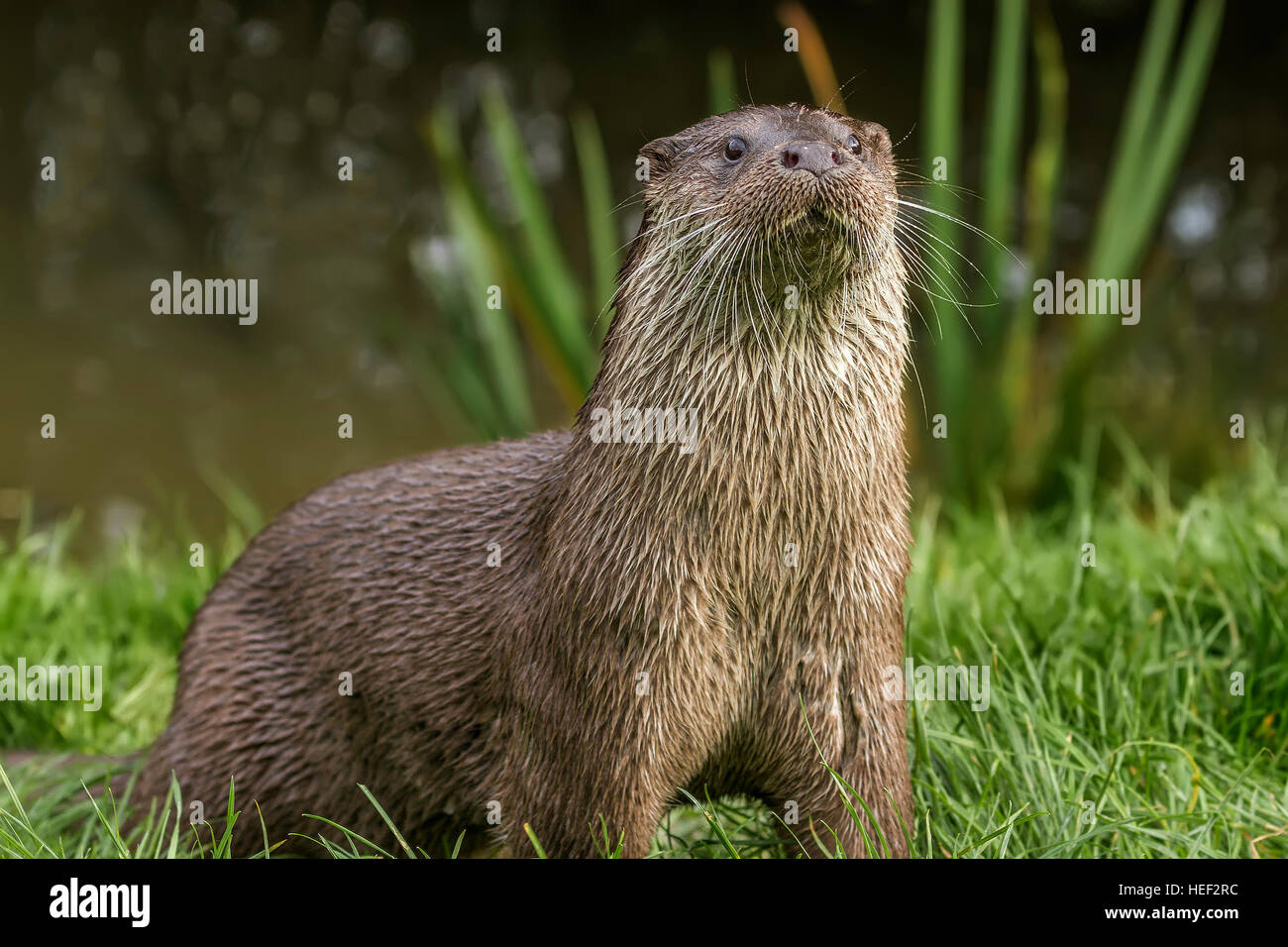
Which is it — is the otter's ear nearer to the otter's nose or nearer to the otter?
the otter

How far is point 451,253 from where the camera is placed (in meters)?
5.16

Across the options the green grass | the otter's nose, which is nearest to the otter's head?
the otter's nose

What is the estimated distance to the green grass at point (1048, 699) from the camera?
1957 millimetres

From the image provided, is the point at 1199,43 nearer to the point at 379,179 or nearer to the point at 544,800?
the point at 544,800

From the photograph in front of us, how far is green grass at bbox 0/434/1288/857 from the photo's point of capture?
196 centimetres

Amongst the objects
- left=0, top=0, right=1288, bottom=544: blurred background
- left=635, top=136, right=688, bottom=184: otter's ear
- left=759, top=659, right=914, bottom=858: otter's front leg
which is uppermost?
left=0, top=0, right=1288, bottom=544: blurred background

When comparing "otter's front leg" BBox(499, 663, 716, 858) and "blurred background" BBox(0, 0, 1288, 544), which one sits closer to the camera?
"otter's front leg" BBox(499, 663, 716, 858)

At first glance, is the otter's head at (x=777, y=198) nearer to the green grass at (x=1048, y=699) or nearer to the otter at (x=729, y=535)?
the otter at (x=729, y=535)

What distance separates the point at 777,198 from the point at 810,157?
7 centimetres

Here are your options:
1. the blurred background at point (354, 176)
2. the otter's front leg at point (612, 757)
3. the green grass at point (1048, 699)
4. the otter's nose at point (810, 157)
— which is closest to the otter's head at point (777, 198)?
the otter's nose at point (810, 157)

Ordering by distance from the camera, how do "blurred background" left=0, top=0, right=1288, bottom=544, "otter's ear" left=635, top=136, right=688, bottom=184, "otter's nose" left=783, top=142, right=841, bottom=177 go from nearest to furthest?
"otter's nose" left=783, top=142, right=841, bottom=177 < "otter's ear" left=635, top=136, right=688, bottom=184 < "blurred background" left=0, top=0, right=1288, bottom=544

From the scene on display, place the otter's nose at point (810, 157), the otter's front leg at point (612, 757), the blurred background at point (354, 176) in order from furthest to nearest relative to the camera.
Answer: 1. the blurred background at point (354, 176)
2. the otter's front leg at point (612, 757)
3. the otter's nose at point (810, 157)

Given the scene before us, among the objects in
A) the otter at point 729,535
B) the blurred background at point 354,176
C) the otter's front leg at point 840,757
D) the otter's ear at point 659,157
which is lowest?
the otter's front leg at point 840,757

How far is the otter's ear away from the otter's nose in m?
0.26
